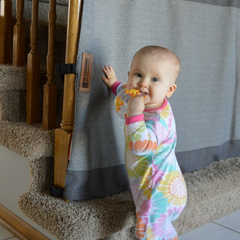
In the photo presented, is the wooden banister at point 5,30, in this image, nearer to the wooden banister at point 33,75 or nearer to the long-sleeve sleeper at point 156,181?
the wooden banister at point 33,75

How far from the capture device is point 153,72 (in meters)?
1.12

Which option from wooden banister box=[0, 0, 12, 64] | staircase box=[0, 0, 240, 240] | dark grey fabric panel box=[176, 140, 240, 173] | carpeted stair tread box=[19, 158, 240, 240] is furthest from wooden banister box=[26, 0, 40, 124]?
dark grey fabric panel box=[176, 140, 240, 173]

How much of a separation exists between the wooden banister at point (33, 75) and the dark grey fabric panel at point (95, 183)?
380 millimetres

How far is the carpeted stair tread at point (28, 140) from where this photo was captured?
1.23 meters

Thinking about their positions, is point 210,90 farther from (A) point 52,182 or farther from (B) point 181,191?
(A) point 52,182

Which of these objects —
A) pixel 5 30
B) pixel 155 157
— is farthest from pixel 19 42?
pixel 155 157

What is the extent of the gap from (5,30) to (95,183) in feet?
2.61

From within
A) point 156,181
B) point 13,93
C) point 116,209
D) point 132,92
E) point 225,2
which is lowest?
point 116,209

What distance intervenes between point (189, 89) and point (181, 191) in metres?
0.51

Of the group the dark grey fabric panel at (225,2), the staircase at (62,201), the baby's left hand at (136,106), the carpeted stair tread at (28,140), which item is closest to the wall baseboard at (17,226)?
the staircase at (62,201)

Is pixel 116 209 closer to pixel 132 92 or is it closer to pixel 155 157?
pixel 155 157

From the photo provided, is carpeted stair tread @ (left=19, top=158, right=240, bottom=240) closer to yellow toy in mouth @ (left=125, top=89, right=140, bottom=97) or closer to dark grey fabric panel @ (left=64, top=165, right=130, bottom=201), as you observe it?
dark grey fabric panel @ (left=64, top=165, right=130, bottom=201)

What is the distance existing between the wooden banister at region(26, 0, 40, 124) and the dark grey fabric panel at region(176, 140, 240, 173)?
633 millimetres

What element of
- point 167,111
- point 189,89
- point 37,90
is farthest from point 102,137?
point 189,89
